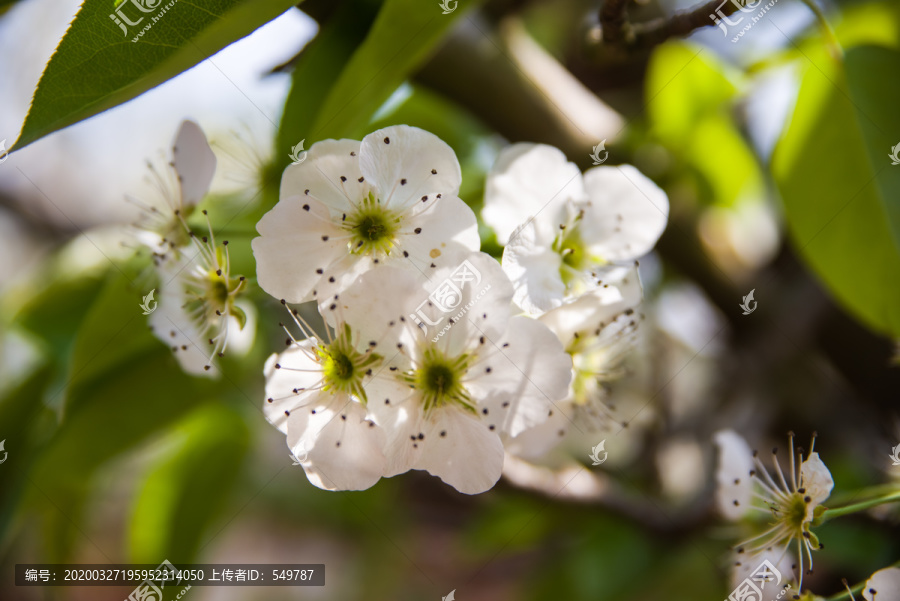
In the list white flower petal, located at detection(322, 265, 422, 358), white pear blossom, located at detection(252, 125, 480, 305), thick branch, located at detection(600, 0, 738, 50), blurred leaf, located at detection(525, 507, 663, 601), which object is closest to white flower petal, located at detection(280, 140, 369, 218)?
white pear blossom, located at detection(252, 125, 480, 305)

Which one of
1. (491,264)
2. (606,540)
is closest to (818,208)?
→ (491,264)

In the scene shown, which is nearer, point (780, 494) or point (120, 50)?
point (120, 50)

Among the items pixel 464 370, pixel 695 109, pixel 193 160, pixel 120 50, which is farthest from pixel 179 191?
pixel 695 109

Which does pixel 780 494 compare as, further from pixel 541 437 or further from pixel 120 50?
pixel 120 50

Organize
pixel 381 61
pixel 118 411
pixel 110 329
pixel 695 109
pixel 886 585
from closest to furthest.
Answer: pixel 886 585 < pixel 381 61 < pixel 110 329 < pixel 118 411 < pixel 695 109

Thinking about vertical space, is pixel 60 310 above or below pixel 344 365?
below

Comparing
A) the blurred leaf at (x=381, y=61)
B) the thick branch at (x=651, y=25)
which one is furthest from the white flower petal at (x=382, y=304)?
the thick branch at (x=651, y=25)

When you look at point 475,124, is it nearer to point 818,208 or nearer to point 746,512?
point 818,208
